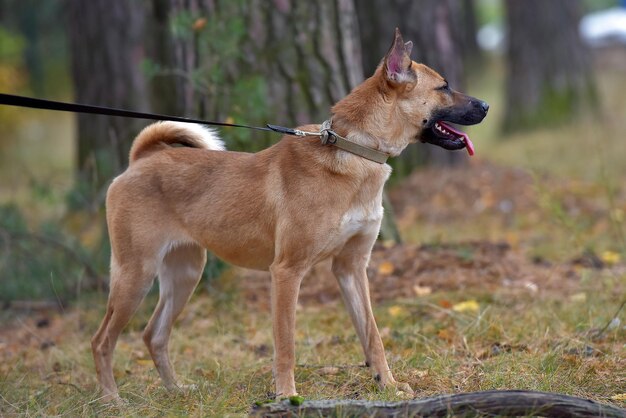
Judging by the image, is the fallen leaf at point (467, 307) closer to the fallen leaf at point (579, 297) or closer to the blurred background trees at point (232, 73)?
the fallen leaf at point (579, 297)

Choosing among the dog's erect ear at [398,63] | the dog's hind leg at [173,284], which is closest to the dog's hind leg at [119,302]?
the dog's hind leg at [173,284]

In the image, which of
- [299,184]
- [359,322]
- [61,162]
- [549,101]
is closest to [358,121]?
[299,184]

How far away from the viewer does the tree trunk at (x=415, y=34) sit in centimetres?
1025

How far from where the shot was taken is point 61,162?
17.1 meters

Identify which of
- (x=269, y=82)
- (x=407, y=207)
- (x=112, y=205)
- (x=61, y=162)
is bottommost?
(x=61, y=162)

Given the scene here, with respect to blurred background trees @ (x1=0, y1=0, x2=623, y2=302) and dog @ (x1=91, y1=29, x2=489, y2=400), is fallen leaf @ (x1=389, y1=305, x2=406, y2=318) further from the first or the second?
blurred background trees @ (x1=0, y1=0, x2=623, y2=302)

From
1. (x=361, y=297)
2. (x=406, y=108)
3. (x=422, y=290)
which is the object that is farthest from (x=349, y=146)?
(x=422, y=290)

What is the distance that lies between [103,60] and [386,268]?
5433 millimetres

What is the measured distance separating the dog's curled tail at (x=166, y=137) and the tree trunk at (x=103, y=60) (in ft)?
16.2

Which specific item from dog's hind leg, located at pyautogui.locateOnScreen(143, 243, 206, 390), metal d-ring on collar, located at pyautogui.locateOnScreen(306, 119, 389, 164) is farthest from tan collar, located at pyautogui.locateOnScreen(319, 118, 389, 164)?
dog's hind leg, located at pyautogui.locateOnScreen(143, 243, 206, 390)

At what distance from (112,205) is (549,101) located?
10.7 metres

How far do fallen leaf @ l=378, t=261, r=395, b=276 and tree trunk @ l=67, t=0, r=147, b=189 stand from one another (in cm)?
445

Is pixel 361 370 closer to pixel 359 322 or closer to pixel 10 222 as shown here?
pixel 359 322

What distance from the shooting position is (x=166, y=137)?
5309 millimetres
